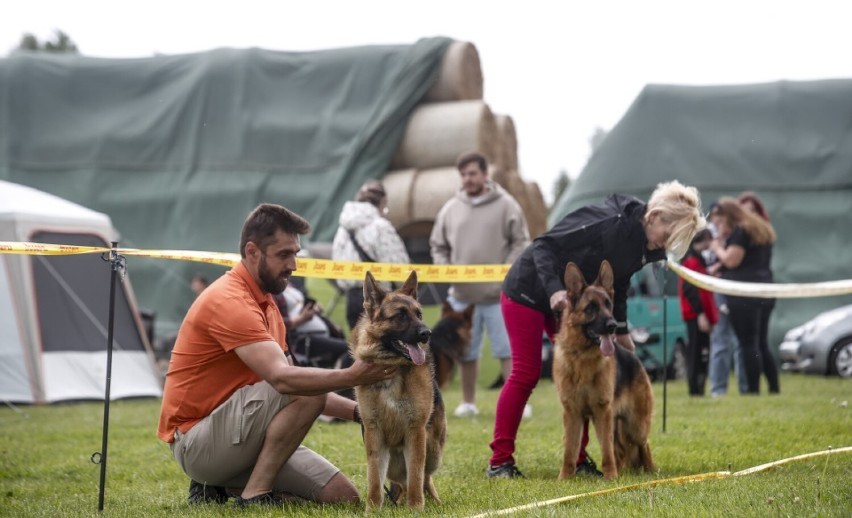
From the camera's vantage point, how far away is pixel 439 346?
9.41m

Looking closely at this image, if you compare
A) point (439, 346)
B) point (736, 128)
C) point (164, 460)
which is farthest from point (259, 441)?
point (736, 128)

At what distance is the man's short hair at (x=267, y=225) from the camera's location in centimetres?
461

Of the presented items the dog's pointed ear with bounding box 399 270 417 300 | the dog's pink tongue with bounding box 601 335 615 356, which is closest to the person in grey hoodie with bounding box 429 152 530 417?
the dog's pink tongue with bounding box 601 335 615 356

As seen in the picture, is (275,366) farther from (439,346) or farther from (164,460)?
(439,346)

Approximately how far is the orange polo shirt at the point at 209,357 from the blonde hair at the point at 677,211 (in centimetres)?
225

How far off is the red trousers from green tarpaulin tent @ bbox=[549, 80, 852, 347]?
1044 centimetres

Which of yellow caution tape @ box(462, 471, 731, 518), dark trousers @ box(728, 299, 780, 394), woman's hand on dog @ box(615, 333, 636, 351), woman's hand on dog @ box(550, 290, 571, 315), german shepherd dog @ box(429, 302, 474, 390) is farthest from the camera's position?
dark trousers @ box(728, 299, 780, 394)

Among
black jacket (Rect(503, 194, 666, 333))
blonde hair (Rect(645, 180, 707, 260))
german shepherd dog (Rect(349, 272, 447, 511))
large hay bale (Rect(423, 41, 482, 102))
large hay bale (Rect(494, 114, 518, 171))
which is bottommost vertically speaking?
german shepherd dog (Rect(349, 272, 447, 511))

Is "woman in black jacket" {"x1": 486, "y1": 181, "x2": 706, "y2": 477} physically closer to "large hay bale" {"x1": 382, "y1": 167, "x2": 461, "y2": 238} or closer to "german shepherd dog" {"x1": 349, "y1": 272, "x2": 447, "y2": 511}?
"german shepherd dog" {"x1": 349, "y1": 272, "x2": 447, "y2": 511}

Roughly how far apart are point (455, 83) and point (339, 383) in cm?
1137

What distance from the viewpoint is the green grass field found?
446 cm

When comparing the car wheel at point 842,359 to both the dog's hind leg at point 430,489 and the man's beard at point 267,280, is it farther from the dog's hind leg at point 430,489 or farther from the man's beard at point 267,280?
the man's beard at point 267,280

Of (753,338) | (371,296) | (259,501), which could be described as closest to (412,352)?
(371,296)

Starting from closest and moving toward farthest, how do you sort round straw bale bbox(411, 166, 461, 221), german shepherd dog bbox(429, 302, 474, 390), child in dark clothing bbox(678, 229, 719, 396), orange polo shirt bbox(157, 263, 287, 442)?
orange polo shirt bbox(157, 263, 287, 442), german shepherd dog bbox(429, 302, 474, 390), child in dark clothing bbox(678, 229, 719, 396), round straw bale bbox(411, 166, 461, 221)
